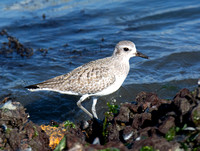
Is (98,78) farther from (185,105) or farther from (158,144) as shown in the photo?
(158,144)

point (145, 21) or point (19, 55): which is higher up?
point (145, 21)

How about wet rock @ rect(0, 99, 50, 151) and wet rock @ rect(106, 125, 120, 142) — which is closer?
wet rock @ rect(0, 99, 50, 151)

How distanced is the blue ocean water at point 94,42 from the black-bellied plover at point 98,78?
41.7 inches

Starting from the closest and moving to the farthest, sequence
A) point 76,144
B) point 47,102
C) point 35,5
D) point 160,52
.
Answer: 1. point 76,144
2. point 47,102
3. point 160,52
4. point 35,5

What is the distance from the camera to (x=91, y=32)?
13.5 m

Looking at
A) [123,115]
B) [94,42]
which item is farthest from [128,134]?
[94,42]

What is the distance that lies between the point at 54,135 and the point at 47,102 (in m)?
3.10

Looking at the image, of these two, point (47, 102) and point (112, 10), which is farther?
point (112, 10)

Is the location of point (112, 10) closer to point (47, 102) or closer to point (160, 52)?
point (160, 52)

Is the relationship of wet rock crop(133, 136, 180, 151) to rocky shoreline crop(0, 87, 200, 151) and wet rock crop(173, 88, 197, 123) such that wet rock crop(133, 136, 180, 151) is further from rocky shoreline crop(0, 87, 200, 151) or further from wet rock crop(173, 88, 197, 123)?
wet rock crop(173, 88, 197, 123)

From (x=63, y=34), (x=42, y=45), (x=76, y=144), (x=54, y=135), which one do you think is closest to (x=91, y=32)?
(x=63, y=34)

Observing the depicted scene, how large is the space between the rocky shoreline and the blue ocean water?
2.28 meters

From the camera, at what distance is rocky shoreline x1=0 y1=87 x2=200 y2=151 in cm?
396

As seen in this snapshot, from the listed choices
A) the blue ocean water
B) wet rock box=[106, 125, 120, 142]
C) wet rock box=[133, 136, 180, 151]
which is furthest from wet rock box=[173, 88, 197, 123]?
the blue ocean water
